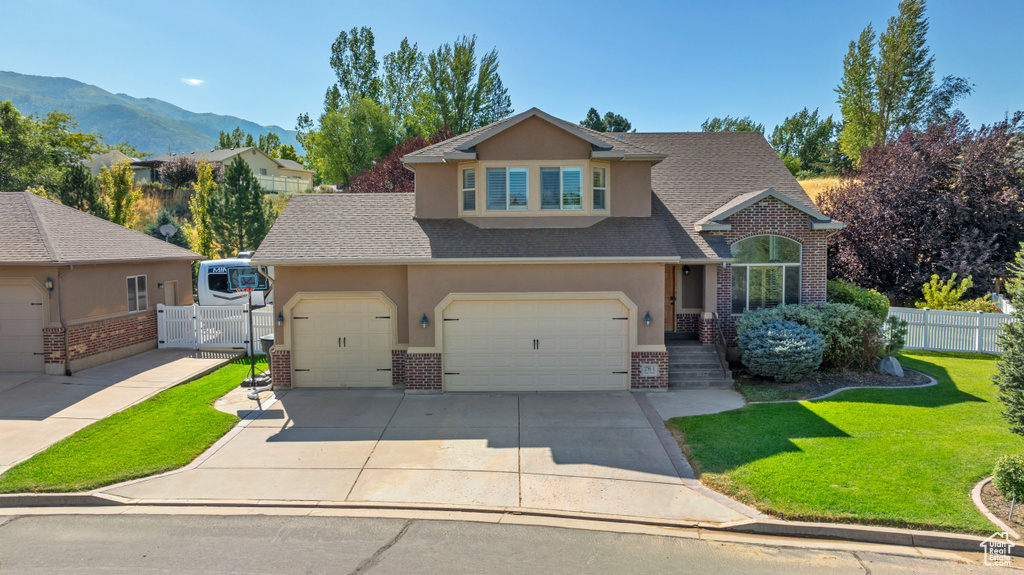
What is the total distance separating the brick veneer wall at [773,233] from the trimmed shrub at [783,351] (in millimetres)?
1669

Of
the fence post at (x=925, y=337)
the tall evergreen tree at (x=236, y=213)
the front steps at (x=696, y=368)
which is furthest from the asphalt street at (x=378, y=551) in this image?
the tall evergreen tree at (x=236, y=213)

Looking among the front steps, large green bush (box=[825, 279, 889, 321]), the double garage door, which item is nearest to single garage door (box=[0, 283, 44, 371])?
the double garage door

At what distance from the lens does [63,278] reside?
47.7 ft

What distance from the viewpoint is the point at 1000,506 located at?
7.29 metres

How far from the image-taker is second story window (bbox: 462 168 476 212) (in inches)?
548

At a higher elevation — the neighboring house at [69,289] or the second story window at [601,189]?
the second story window at [601,189]

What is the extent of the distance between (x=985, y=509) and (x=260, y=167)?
188 feet

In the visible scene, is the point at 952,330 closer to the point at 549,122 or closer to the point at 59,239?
the point at 549,122

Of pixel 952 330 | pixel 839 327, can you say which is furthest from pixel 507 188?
pixel 952 330

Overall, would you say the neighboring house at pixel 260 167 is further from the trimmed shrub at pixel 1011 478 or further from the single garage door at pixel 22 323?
the trimmed shrub at pixel 1011 478

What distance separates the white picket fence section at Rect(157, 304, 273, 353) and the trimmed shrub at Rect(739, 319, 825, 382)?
45.5 ft

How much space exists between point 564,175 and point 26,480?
1164cm

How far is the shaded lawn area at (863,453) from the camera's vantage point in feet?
23.9

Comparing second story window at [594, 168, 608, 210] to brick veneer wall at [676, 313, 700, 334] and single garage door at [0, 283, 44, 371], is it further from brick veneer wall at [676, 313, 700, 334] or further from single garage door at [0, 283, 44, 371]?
single garage door at [0, 283, 44, 371]
